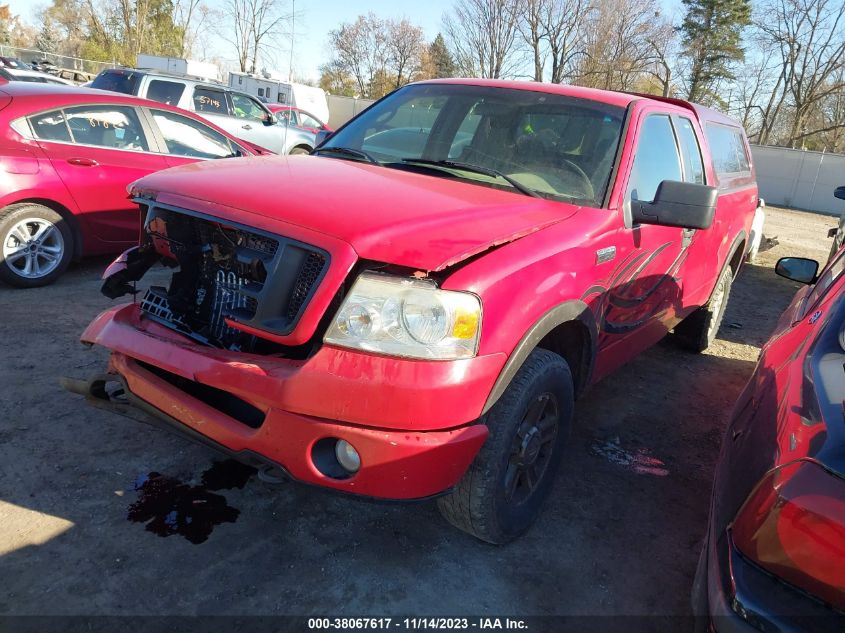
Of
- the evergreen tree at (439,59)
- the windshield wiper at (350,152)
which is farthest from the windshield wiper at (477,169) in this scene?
the evergreen tree at (439,59)

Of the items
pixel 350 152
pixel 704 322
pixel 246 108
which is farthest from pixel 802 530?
pixel 246 108

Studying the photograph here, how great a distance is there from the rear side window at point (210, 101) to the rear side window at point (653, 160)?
9.27m

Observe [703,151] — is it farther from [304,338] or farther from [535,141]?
[304,338]

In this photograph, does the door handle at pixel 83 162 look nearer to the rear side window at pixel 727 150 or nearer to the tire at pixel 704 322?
the rear side window at pixel 727 150

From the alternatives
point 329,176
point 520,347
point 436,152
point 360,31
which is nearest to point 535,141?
point 436,152

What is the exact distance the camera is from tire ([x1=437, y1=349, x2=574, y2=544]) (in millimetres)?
2410

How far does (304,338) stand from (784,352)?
1831 millimetres

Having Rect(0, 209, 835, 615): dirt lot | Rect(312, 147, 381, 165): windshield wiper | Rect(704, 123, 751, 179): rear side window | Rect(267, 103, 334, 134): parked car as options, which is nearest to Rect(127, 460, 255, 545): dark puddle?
Rect(0, 209, 835, 615): dirt lot

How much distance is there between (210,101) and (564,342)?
10.1 m

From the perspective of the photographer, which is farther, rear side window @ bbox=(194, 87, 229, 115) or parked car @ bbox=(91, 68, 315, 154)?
rear side window @ bbox=(194, 87, 229, 115)

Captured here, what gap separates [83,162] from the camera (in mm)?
5520

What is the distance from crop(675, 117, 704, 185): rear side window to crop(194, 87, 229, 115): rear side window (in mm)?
9112

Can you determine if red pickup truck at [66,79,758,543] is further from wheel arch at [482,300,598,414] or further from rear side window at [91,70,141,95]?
rear side window at [91,70,141,95]

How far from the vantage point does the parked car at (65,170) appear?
512cm
